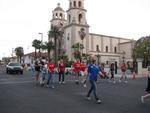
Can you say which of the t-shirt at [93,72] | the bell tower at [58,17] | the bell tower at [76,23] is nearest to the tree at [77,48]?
the bell tower at [76,23]

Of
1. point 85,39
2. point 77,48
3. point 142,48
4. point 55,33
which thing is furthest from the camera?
point 55,33

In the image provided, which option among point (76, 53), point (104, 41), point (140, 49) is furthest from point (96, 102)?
point (104, 41)

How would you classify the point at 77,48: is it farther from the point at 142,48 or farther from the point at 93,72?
the point at 93,72

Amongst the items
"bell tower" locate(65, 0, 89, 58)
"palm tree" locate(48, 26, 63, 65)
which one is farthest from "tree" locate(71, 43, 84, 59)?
"palm tree" locate(48, 26, 63, 65)

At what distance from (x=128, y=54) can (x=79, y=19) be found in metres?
28.9

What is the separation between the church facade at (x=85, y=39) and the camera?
78562 mm

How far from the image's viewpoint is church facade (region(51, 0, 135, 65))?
7856 cm

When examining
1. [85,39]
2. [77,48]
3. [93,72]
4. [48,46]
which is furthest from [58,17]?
[93,72]

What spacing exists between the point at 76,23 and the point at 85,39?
5652 millimetres

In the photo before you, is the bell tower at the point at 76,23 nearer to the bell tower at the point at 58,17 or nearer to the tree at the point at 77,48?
the tree at the point at 77,48

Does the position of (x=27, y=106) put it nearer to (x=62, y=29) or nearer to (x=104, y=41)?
(x=62, y=29)

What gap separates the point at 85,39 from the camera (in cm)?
8125

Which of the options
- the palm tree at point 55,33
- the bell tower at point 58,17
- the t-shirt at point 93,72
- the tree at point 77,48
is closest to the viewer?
the t-shirt at point 93,72

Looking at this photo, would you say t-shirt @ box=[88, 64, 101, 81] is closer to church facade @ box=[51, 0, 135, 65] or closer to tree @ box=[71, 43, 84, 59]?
church facade @ box=[51, 0, 135, 65]
